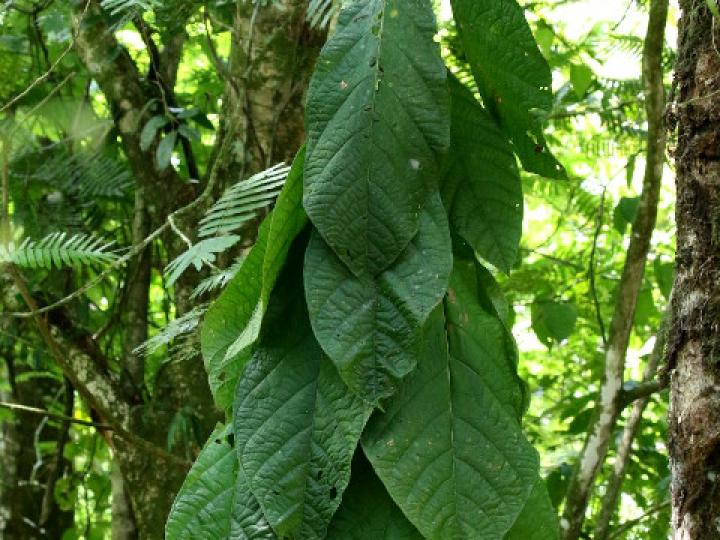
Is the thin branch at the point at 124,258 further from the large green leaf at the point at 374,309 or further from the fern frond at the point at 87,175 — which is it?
the fern frond at the point at 87,175

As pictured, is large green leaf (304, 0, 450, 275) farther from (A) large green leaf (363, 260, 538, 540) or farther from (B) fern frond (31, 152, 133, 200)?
(B) fern frond (31, 152, 133, 200)

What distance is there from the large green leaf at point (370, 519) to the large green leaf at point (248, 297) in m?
0.12

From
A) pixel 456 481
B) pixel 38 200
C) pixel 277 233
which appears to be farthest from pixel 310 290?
pixel 38 200

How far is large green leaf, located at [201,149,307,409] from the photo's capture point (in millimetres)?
608

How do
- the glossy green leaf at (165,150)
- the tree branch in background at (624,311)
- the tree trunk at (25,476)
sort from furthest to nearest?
the tree trunk at (25,476), the glossy green leaf at (165,150), the tree branch in background at (624,311)

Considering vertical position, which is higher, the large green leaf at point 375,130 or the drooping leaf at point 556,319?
the drooping leaf at point 556,319

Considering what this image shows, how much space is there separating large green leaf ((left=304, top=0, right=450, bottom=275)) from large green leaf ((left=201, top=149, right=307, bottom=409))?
3 cm

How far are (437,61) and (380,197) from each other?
10 cm

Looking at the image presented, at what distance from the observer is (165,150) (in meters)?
1.89

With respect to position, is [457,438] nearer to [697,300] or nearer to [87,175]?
[697,300]

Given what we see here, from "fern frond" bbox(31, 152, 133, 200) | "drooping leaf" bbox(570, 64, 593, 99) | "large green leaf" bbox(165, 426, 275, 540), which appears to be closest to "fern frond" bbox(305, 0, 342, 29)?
"large green leaf" bbox(165, 426, 275, 540)

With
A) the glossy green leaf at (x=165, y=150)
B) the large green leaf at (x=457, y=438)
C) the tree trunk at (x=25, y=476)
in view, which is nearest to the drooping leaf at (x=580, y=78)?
the glossy green leaf at (x=165, y=150)

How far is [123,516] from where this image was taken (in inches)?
80.9

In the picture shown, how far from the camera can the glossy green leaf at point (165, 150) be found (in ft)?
6.20
